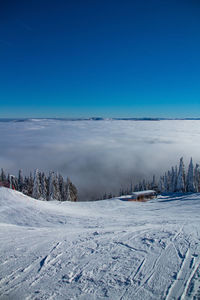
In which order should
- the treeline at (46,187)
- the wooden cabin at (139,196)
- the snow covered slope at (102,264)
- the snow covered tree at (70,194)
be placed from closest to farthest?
the snow covered slope at (102,264) < the wooden cabin at (139,196) < the treeline at (46,187) < the snow covered tree at (70,194)

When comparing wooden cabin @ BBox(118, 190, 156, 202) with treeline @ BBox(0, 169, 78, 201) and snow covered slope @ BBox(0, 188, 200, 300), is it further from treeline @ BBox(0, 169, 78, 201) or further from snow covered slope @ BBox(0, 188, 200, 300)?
snow covered slope @ BBox(0, 188, 200, 300)

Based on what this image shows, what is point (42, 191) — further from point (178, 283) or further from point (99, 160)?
point (99, 160)

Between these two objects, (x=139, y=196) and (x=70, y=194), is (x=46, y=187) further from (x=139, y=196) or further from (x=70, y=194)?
(x=139, y=196)

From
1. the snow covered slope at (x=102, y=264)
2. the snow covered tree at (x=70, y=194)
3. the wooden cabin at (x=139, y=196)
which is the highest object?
the snow covered slope at (x=102, y=264)

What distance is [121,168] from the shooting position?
157m


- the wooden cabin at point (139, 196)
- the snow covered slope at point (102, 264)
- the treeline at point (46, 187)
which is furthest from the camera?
the treeline at point (46, 187)

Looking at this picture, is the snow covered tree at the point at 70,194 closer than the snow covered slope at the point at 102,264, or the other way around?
the snow covered slope at the point at 102,264

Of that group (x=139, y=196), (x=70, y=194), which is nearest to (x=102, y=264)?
(x=139, y=196)

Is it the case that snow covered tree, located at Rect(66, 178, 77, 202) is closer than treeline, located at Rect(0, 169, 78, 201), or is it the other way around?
treeline, located at Rect(0, 169, 78, 201)

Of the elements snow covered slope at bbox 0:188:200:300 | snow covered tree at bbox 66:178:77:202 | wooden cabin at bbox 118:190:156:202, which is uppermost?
snow covered slope at bbox 0:188:200:300

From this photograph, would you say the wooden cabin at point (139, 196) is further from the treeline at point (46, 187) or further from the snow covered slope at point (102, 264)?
the snow covered slope at point (102, 264)

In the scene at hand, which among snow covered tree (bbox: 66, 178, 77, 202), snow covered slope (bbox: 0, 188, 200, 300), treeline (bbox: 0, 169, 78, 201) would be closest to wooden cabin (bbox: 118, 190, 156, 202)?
treeline (bbox: 0, 169, 78, 201)

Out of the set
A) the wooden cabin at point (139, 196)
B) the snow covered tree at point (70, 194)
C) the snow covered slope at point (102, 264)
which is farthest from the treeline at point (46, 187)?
the snow covered slope at point (102, 264)

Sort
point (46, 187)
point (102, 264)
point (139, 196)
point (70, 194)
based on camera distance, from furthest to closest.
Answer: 1. point (70, 194)
2. point (46, 187)
3. point (139, 196)
4. point (102, 264)
